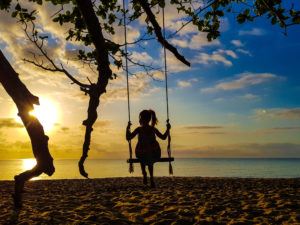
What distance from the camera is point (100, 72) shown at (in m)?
4.49

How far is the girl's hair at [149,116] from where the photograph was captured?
10.8 m

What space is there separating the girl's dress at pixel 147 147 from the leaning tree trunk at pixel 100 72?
629 centimetres

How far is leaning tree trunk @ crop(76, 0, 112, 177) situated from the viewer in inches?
169

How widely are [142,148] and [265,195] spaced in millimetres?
3343

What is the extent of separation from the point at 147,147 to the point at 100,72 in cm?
643

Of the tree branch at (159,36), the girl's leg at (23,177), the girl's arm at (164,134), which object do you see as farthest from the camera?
the girl's arm at (164,134)

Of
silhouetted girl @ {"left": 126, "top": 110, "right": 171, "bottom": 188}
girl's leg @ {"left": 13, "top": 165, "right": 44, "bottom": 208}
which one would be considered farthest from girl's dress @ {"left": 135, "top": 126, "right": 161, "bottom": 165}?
girl's leg @ {"left": 13, "top": 165, "right": 44, "bottom": 208}

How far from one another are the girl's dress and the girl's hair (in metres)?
0.19

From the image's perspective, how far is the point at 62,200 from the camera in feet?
32.3

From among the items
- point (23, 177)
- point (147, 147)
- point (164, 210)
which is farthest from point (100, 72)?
point (147, 147)

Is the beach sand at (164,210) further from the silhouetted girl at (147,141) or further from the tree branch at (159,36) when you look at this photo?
the tree branch at (159,36)

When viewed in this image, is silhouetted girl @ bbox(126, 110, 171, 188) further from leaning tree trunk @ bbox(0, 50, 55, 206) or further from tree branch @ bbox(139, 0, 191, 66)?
leaning tree trunk @ bbox(0, 50, 55, 206)

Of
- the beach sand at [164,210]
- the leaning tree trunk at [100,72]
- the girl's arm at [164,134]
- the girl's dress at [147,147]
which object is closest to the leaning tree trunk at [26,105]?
the leaning tree trunk at [100,72]

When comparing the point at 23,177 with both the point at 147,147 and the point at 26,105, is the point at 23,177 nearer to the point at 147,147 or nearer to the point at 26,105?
the point at 26,105
